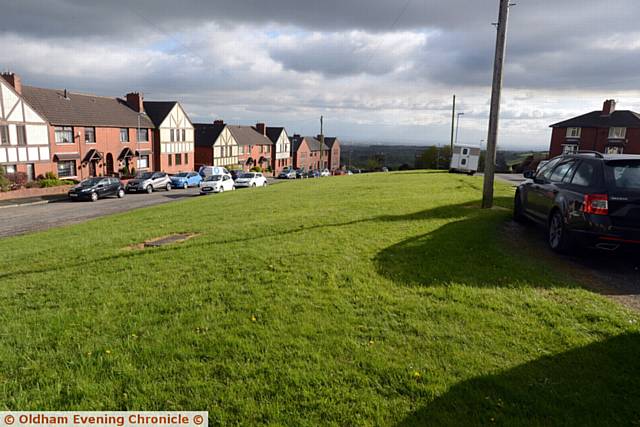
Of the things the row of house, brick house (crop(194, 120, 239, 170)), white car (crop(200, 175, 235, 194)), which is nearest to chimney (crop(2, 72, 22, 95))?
the row of house

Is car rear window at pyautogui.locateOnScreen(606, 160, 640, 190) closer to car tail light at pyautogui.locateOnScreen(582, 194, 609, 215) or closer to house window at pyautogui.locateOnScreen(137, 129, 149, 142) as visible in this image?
car tail light at pyautogui.locateOnScreen(582, 194, 609, 215)

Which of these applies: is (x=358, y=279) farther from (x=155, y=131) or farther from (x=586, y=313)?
(x=155, y=131)

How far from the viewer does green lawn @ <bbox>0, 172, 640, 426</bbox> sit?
336 centimetres

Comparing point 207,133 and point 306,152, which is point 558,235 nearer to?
point 207,133

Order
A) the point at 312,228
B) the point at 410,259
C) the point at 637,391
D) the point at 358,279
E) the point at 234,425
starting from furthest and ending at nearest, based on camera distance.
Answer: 1. the point at 312,228
2. the point at 410,259
3. the point at 358,279
4. the point at 637,391
5. the point at 234,425

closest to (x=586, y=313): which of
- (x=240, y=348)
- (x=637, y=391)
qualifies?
(x=637, y=391)

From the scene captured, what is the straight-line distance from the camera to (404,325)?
4.56 metres

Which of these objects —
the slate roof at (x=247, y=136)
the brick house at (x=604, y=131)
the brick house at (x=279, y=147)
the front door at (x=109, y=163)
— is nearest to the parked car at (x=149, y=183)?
the front door at (x=109, y=163)

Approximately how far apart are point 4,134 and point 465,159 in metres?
36.6

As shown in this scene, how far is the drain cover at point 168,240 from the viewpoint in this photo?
9.53 meters

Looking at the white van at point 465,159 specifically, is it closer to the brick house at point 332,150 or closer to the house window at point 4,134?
the house window at point 4,134

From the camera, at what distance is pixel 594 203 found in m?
6.31

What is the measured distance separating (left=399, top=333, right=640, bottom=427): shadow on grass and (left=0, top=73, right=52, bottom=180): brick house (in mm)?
36488

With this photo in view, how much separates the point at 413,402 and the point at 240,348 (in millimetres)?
1776
